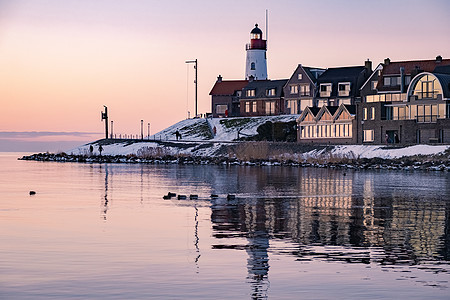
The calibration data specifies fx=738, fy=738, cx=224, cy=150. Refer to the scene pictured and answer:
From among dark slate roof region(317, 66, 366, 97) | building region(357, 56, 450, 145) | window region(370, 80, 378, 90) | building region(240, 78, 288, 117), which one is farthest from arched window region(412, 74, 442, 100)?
building region(240, 78, 288, 117)

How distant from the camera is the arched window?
85.1 metres

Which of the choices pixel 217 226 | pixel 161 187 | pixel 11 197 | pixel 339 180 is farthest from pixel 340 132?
pixel 217 226

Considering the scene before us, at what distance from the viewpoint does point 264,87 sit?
125 m

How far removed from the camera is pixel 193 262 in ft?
61.4

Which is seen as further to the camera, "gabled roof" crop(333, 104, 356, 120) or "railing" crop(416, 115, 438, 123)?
"gabled roof" crop(333, 104, 356, 120)

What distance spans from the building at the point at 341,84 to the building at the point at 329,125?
11155 millimetres

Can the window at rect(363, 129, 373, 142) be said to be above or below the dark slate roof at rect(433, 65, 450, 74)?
below

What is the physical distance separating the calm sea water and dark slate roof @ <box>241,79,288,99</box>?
8387cm

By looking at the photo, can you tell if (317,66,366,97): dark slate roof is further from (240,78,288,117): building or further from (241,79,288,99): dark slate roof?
(240,78,288,117): building

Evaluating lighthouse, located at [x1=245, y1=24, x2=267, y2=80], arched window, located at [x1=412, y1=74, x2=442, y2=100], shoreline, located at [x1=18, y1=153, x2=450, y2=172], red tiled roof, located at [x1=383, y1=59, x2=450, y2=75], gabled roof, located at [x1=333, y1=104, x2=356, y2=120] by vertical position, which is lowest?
shoreline, located at [x1=18, y1=153, x2=450, y2=172]

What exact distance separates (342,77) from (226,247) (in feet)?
311

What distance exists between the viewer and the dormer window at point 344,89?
111 m

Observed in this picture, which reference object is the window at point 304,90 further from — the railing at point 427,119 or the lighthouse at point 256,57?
the railing at point 427,119

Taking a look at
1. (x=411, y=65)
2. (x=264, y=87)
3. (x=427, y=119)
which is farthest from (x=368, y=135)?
(x=264, y=87)
